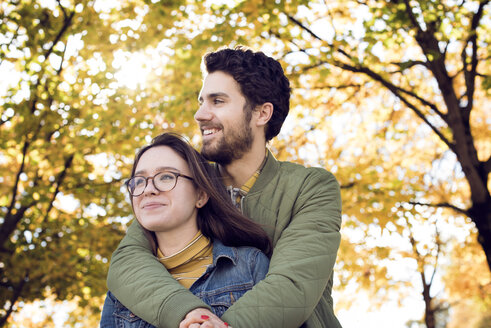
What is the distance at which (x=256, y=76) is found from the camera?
2.54 meters

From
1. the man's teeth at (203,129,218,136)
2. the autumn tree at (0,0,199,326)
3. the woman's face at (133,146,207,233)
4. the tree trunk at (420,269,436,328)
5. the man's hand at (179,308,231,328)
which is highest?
the autumn tree at (0,0,199,326)

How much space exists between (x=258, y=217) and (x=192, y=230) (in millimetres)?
346

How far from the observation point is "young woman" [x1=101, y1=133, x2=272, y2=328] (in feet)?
6.57

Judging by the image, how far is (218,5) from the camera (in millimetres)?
5395

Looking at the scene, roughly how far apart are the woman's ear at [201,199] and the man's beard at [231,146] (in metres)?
0.26

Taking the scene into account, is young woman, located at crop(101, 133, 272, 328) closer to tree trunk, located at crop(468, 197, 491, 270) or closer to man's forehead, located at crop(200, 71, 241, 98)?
man's forehead, located at crop(200, 71, 241, 98)

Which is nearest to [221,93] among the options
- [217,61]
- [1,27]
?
[217,61]

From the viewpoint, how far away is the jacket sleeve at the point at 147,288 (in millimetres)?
1741

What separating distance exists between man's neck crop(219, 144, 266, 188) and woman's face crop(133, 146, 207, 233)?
328 mm

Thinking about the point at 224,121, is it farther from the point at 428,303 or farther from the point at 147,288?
the point at 428,303

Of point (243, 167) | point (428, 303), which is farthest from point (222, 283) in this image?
point (428, 303)

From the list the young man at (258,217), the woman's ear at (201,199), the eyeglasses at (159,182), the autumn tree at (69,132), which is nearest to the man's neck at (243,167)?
the young man at (258,217)

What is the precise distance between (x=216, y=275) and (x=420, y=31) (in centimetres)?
456

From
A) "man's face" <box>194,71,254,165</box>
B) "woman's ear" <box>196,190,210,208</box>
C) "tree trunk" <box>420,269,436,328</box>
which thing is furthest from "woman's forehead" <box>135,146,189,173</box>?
"tree trunk" <box>420,269,436,328</box>
